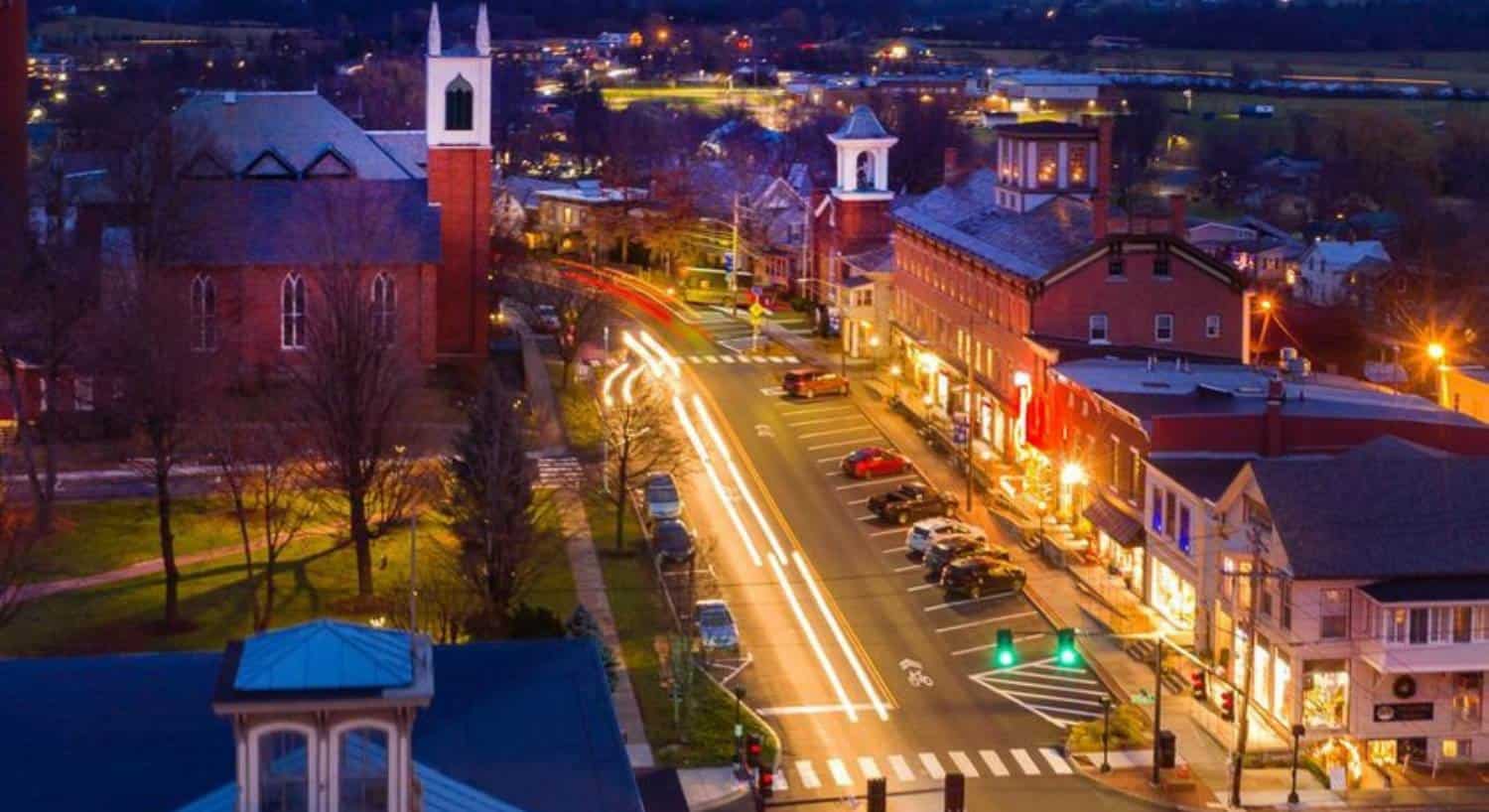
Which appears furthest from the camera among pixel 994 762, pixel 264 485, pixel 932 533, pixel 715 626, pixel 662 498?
pixel 662 498

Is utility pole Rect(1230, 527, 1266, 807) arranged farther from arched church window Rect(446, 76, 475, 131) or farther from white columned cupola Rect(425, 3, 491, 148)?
arched church window Rect(446, 76, 475, 131)

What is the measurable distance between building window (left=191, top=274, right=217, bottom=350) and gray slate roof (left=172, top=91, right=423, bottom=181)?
571cm

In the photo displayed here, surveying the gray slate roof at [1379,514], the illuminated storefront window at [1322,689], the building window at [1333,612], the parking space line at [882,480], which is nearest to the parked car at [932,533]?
the parking space line at [882,480]

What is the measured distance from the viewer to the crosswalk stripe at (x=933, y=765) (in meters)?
32.9

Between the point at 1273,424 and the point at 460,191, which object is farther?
the point at 460,191

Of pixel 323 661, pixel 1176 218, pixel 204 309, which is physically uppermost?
pixel 1176 218

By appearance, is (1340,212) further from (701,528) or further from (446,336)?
(701,528)

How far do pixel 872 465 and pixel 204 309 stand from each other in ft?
59.8

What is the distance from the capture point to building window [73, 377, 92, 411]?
51.8 meters

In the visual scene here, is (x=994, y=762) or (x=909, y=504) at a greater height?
(x=909, y=504)

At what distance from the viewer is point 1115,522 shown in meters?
42.6

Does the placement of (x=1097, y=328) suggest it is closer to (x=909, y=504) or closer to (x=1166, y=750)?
(x=909, y=504)

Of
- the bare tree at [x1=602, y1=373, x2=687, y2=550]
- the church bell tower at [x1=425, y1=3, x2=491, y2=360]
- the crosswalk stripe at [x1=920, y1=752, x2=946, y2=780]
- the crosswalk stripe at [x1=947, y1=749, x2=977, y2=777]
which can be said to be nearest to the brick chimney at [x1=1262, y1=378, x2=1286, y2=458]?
the crosswalk stripe at [x1=947, y1=749, x2=977, y2=777]

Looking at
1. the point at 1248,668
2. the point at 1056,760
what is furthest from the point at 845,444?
the point at 1056,760
